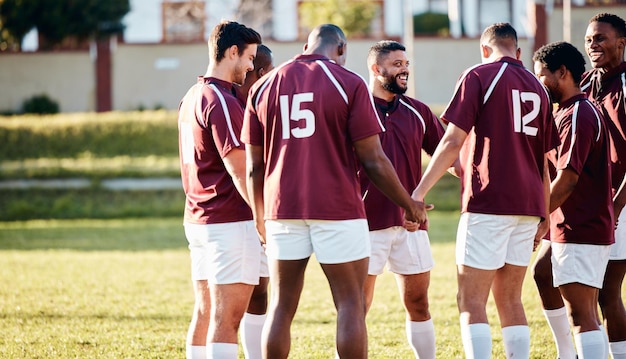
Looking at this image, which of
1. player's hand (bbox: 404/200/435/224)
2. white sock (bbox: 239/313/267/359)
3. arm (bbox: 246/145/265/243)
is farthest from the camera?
white sock (bbox: 239/313/267/359)

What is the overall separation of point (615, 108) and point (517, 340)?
6.15 feet

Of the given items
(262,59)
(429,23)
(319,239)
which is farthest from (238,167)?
(429,23)

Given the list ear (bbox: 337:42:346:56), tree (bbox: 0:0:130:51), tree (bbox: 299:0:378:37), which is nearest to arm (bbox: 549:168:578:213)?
ear (bbox: 337:42:346:56)

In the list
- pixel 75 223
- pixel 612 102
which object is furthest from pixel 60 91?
pixel 612 102

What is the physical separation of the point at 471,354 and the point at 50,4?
103 feet

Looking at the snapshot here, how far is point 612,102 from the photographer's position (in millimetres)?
6371

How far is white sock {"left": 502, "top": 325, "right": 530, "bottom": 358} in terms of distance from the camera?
5646mm

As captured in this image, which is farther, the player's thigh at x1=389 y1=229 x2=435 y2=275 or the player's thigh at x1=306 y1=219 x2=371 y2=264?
the player's thigh at x1=389 y1=229 x2=435 y2=275

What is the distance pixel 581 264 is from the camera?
583cm

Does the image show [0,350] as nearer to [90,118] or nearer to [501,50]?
[501,50]

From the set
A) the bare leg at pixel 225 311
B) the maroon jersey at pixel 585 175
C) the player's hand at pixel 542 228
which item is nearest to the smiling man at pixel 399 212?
the player's hand at pixel 542 228

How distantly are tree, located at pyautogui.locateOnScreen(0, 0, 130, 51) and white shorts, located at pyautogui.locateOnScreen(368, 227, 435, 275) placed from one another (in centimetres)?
2887

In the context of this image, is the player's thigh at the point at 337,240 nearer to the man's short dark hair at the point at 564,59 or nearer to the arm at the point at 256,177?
the arm at the point at 256,177

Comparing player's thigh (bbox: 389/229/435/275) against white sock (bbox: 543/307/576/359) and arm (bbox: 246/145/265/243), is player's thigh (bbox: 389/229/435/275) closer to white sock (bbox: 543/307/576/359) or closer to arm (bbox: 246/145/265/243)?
white sock (bbox: 543/307/576/359)
